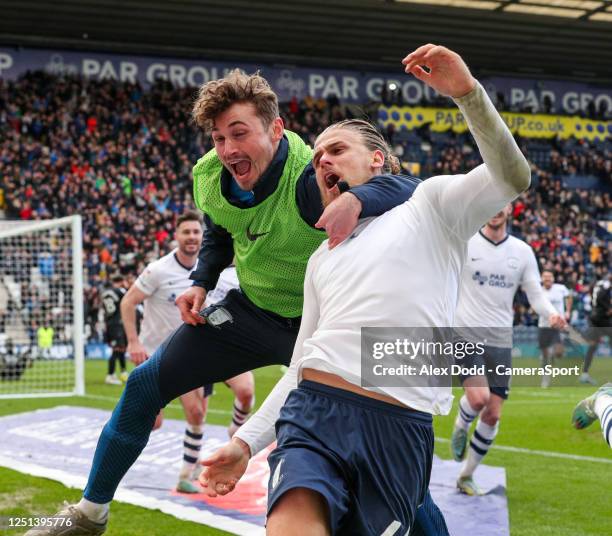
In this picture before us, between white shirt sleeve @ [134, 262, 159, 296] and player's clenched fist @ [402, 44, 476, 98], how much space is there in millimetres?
5519

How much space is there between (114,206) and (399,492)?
26157 millimetres

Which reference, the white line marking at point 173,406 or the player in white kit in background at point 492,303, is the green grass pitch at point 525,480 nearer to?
the white line marking at point 173,406

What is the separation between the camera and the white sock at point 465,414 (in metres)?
7.45

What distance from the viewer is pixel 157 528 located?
5.65 m

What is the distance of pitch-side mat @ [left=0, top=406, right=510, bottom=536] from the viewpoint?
6.03 meters

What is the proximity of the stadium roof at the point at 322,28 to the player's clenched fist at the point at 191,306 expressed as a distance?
80.0 ft

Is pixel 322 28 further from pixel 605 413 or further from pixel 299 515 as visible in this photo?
pixel 299 515

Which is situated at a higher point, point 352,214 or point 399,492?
point 352,214

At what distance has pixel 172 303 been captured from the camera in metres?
8.08

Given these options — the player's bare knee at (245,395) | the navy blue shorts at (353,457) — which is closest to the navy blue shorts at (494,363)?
the player's bare knee at (245,395)

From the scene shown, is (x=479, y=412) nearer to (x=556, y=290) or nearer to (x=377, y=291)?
(x=377, y=291)

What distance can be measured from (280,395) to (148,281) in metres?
4.92

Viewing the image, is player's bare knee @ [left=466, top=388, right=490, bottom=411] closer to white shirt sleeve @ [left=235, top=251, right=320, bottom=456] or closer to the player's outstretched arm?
white shirt sleeve @ [left=235, top=251, right=320, bottom=456]

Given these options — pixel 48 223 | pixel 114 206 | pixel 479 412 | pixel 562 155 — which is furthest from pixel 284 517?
pixel 562 155
